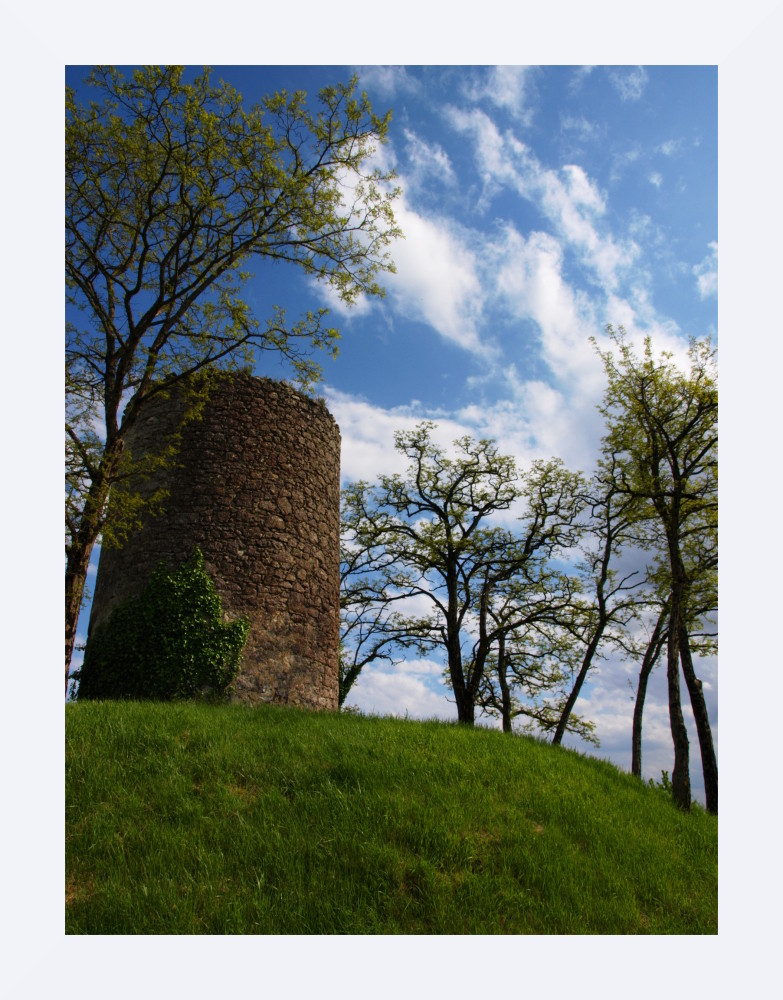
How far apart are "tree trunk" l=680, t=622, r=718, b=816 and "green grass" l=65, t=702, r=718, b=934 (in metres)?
3.54

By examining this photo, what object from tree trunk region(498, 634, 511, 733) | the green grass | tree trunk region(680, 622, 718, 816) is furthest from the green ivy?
tree trunk region(498, 634, 511, 733)

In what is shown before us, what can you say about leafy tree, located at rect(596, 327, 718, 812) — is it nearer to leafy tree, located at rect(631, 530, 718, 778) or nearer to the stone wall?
leafy tree, located at rect(631, 530, 718, 778)

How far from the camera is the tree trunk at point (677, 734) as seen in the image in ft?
27.9

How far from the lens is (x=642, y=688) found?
14867 mm

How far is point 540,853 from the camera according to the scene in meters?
4.85

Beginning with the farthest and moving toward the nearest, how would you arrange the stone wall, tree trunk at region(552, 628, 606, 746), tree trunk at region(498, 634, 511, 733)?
1. tree trunk at region(498, 634, 511, 733)
2. tree trunk at region(552, 628, 606, 746)
3. the stone wall

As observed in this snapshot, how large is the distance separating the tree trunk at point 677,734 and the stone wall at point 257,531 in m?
5.40

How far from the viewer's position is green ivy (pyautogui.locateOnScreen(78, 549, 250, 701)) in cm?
898

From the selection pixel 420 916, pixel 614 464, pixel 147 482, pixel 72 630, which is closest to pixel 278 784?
pixel 420 916

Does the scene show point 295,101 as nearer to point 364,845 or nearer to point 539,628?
point 364,845

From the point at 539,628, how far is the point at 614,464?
562cm

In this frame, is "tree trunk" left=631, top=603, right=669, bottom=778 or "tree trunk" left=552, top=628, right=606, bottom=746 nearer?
"tree trunk" left=552, top=628, right=606, bottom=746

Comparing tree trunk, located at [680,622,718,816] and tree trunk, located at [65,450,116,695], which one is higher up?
tree trunk, located at [65,450,116,695]

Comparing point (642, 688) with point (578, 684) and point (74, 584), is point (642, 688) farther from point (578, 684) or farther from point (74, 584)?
point (74, 584)
